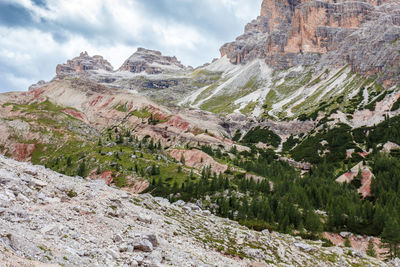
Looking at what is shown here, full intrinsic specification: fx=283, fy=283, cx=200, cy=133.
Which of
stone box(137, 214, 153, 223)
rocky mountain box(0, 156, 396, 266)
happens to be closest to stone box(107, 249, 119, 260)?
rocky mountain box(0, 156, 396, 266)

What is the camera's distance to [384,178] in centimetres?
9725

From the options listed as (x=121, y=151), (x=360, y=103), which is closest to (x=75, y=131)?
(x=121, y=151)

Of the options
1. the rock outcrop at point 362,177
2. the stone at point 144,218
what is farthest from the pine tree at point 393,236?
the stone at point 144,218

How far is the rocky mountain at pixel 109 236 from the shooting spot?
1689 cm

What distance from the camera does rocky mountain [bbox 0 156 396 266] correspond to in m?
16.9

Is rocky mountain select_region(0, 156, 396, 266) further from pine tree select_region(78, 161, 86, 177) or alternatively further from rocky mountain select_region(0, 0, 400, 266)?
pine tree select_region(78, 161, 86, 177)

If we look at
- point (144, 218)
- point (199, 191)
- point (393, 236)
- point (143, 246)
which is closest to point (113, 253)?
point (143, 246)

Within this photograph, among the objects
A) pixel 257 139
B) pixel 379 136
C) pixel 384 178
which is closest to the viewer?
pixel 384 178

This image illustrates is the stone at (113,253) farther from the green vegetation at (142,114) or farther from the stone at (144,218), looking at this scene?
the green vegetation at (142,114)

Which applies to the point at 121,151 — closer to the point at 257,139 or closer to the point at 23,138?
the point at 23,138

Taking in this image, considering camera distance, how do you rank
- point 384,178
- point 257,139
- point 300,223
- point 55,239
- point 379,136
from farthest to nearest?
point 257,139 → point 379,136 → point 384,178 → point 300,223 → point 55,239

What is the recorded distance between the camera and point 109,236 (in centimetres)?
2197

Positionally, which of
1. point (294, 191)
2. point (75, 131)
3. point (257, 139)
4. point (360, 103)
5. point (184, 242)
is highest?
point (360, 103)

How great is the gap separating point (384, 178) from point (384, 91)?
109m
